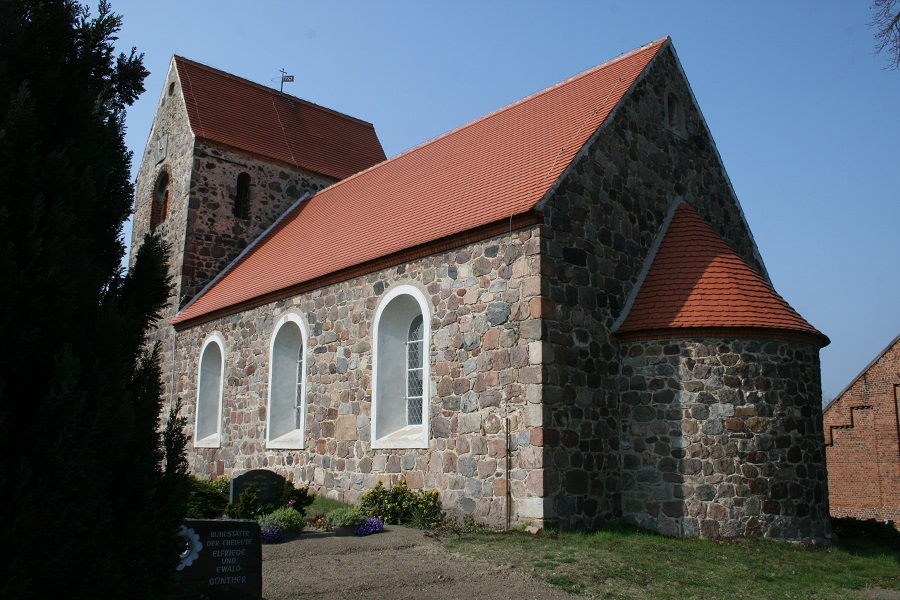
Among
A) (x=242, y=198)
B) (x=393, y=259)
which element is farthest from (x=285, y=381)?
(x=242, y=198)

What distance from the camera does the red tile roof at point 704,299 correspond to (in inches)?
425

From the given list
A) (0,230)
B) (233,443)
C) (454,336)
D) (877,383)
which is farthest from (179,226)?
(877,383)

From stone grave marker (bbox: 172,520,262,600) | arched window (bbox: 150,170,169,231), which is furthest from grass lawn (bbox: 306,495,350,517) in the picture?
arched window (bbox: 150,170,169,231)

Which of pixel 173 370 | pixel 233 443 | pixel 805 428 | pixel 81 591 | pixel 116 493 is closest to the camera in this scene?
pixel 81 591

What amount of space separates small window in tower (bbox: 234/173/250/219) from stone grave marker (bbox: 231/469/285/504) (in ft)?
36.4

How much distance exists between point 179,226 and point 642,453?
1437 centimetres

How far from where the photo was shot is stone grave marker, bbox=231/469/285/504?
36.8ft

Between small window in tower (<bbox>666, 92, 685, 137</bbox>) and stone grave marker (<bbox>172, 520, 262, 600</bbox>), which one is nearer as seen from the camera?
stone grave marker (<bbox>172, 520, 262, 600</bbox>)

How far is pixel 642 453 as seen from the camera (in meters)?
10.9

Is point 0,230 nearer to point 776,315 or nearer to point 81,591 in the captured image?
point 81,591

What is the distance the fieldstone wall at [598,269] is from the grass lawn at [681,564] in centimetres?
89

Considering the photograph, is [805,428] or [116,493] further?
[805,428]

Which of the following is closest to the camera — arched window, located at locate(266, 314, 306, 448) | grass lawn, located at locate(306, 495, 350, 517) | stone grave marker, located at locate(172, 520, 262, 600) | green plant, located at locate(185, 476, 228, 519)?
stone grave marker, located at locate(172, 520, 262, 600)

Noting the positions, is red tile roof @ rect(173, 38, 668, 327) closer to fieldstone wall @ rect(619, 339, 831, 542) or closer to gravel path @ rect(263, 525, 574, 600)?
fieldstone wall @ rect(619, 339, 831, 542)
